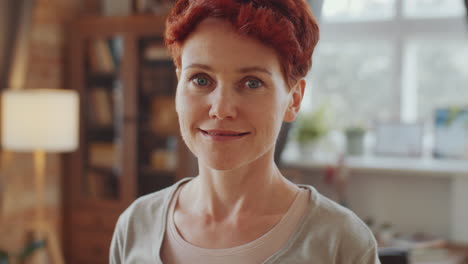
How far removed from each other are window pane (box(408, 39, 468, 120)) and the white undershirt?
9.27 feet

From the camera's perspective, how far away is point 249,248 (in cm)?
83

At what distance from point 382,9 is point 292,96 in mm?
2904

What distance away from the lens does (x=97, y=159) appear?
13.1ft

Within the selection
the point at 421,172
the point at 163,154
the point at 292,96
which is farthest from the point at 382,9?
the point at 292,96

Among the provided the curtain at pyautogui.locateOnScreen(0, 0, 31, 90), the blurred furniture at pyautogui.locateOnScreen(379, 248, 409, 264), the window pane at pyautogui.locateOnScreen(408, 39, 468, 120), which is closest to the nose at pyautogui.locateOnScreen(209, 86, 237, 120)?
the blurred furniture at pyautogui.locateOnScreen(379, 248, 409, 264)

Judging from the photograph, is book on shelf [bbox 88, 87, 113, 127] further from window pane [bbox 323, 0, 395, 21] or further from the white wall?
the white wall

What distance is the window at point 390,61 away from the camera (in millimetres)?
3408

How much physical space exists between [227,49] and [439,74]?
302 centimetres

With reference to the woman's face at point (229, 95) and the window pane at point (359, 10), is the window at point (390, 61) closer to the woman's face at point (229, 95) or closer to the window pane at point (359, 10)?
the window pane at point (359, 10)

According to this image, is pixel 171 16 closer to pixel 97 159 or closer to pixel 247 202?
pixel 247 202

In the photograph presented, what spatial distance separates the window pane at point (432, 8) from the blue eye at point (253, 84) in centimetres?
296

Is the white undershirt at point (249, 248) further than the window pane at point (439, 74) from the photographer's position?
No

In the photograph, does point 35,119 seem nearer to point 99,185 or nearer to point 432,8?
point 99,185

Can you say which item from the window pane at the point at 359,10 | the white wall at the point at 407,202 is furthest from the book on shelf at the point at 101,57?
the white wall at the point at 407,202
